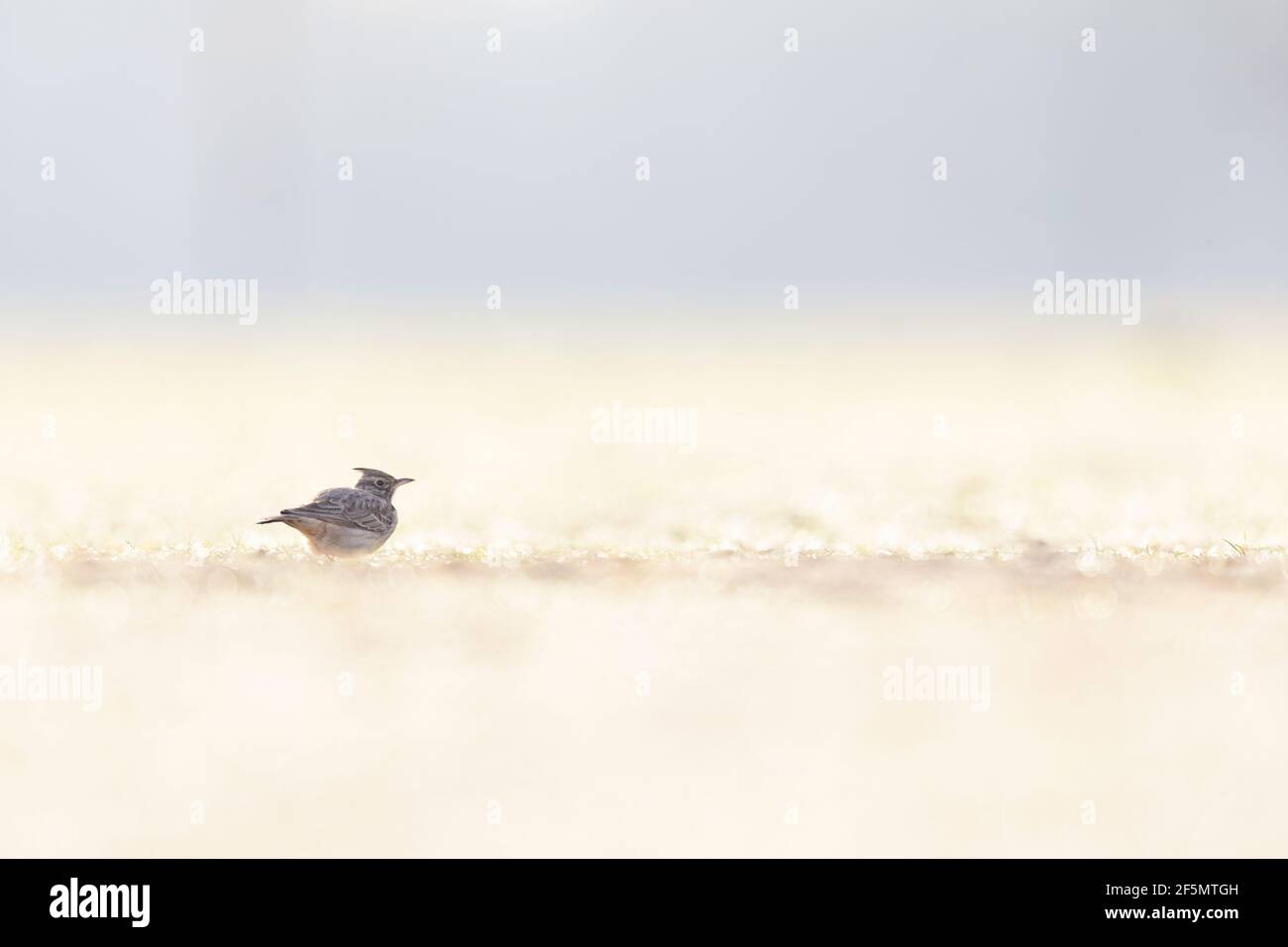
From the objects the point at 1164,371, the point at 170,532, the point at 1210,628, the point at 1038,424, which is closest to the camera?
the point at 1210,628

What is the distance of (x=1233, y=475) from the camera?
8.63m

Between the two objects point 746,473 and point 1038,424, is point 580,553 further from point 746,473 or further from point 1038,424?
point 1038,424

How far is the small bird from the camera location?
20.4 ft

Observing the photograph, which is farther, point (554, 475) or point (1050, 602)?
point (554, 475)

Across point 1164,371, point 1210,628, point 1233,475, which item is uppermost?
point 1164,371

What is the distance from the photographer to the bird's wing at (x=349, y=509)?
6215mm

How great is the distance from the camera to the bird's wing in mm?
6215

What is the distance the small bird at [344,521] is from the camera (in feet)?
20.4

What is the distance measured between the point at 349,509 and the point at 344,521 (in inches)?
2.4

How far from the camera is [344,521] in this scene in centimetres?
625

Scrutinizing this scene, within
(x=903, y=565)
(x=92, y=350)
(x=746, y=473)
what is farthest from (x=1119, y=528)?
(x=92, y=350)

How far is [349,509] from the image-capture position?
20.6 ft

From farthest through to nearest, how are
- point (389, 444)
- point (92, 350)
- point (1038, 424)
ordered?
1. point (92, 350)
2. point (1038, 424)
3. point (389, 444)

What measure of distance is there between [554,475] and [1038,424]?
4.44 m
